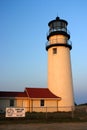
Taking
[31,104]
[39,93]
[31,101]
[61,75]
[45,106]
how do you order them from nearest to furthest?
[31,104] < [31,101] < [45,106] < [39,93] < [61,75]

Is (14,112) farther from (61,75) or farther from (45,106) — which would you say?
(61,75)

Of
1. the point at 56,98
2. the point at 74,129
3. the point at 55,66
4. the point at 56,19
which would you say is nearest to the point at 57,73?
the point at 55,66

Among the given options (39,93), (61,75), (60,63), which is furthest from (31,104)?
(60,63)

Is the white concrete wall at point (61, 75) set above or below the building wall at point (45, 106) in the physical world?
above

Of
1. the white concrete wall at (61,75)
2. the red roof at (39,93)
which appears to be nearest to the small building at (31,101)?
the red roof at (39,93)

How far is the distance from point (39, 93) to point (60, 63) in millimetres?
5170

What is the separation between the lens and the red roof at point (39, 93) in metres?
29.5

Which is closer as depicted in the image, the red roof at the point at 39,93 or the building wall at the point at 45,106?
the building wall at the point at 45,106

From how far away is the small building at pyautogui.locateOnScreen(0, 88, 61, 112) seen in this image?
1120 inches

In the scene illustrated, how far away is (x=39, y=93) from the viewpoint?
30.5 meters

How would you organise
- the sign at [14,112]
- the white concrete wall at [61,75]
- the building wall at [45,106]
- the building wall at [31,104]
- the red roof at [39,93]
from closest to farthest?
the sign at [14,112] < the building wall at [31,104] < the building wall at [45,106] < the red roof at [39,93] < the white concrete wall at [61,75]

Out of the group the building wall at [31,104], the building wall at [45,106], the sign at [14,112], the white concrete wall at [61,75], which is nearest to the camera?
the sign at [14,112]

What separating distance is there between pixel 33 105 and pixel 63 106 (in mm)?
4267

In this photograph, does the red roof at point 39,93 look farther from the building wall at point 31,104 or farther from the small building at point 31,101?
the building wall at point 31,104
